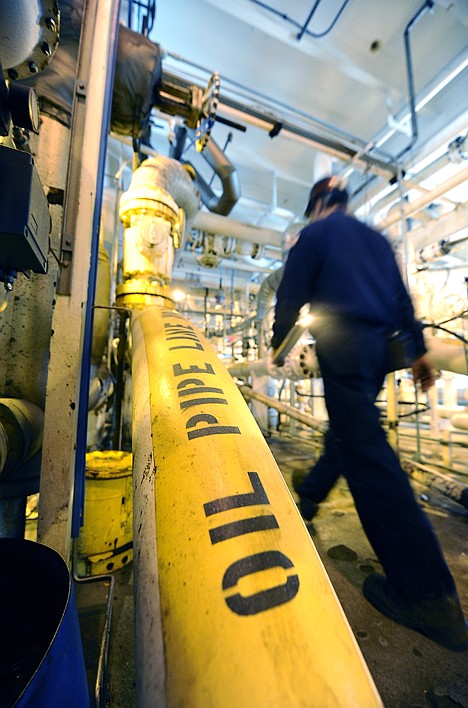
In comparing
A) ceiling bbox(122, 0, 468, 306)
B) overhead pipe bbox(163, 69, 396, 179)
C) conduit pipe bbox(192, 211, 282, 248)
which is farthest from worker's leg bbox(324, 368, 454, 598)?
conduit pipe bbox(192, 211, 282, 248)

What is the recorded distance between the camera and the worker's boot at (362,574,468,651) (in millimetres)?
879

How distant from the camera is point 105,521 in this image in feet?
4.12

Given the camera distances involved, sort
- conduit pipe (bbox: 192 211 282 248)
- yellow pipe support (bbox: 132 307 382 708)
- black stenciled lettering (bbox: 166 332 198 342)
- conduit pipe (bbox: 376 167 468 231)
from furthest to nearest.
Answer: conduit pipe (bbox: 192 211 282 248)
conduit pipe (bbox: 376 167 468 231)
black stenciled lettering (bbox: 166 332 198 342)
yellow pipe support (bbox: 132 307 382 708)

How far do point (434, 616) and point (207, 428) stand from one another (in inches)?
39.4

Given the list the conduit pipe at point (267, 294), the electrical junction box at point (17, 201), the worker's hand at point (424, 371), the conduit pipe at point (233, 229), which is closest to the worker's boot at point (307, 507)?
the worker's hand at point (424, 371)

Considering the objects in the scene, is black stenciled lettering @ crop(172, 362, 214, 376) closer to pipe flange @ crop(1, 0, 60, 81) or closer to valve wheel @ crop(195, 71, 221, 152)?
pipe flange @ crop(1, 0, 60, 81)

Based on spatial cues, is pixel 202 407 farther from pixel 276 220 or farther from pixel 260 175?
pixel 276 220

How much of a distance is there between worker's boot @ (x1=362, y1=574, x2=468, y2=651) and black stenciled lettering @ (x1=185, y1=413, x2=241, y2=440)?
92 cm

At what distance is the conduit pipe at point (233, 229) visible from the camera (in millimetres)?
3454

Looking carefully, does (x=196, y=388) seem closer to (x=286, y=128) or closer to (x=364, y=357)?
(x=364, y=357)

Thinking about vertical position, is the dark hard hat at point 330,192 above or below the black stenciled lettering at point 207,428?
above

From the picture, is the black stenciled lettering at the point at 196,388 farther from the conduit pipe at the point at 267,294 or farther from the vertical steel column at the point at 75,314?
the conduit pipe at the point at 267,294

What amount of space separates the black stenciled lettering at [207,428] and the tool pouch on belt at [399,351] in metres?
0.87

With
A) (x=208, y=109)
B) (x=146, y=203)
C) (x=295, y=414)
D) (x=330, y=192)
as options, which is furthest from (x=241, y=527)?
(x=295, y=414)
